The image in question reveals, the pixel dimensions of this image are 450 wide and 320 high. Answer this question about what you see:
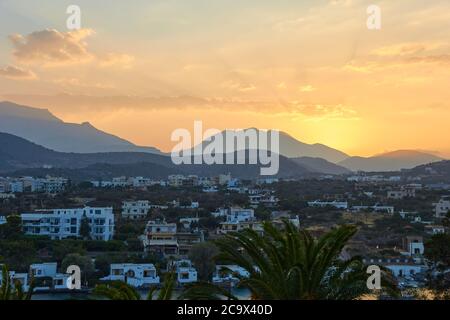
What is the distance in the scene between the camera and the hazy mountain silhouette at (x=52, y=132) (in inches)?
5468

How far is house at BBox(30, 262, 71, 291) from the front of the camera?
21078mm

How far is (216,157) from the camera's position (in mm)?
94375

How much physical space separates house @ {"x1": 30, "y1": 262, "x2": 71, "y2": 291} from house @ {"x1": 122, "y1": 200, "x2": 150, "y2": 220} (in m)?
16.1

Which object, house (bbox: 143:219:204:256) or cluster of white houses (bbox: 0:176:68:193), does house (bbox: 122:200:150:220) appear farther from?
cluster of white houses (bbox: 0:176:68:193)

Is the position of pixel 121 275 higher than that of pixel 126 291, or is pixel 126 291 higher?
pixel 126 291

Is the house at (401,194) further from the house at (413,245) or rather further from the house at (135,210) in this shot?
the house at (135,210)

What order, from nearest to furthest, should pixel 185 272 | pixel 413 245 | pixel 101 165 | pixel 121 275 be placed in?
pixel 121 275 → pixel 185 272 → pixel 413 245 → pixel 101 165

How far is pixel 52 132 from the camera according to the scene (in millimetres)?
148250

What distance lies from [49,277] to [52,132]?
5221 inches

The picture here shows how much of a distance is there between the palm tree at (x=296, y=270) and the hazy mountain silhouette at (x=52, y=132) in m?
126

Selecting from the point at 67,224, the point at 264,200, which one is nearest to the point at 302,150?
the point at 264,200

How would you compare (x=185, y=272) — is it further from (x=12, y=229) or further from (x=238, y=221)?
(x=12, y=229)

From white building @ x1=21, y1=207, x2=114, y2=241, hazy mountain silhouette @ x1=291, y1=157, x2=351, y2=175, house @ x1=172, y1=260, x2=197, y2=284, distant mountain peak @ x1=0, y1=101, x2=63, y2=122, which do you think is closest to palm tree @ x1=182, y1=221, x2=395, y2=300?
house @ x1=172, y1=260, x2=197, y2=284
